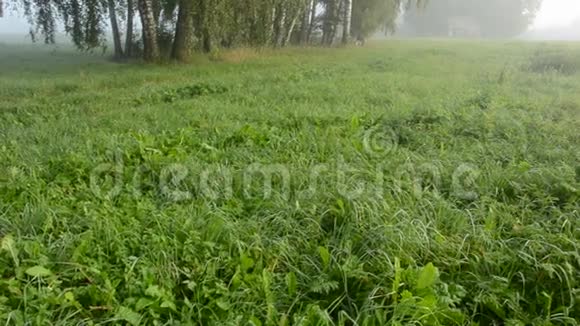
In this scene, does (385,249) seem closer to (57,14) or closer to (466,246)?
(466,246)

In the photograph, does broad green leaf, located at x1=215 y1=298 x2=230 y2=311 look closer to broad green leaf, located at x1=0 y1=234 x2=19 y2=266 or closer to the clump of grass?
broad green leaf, located at x1=0 y1=234 x2=19 y2=266

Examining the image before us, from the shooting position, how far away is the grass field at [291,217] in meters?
2.03

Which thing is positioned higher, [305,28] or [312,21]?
[312,21]

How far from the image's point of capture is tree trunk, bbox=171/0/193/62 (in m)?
12.1

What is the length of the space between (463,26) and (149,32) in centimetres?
4817

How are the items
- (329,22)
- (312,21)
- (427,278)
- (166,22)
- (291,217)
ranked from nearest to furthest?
1. (427,278)
2. (291,217)
3. (166,22)
4. (312,21)
5. (329,22)

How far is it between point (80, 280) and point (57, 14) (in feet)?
42.3

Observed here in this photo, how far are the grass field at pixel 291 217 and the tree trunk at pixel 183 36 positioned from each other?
677 centimetres

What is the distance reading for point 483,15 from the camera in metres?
49.3

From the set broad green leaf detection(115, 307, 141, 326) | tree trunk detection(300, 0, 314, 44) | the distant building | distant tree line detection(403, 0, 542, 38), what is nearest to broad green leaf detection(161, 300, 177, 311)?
broad green leaf detection(115, 307, 141, 326)

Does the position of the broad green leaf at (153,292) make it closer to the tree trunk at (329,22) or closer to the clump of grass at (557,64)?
the clump of grass at (557,64)

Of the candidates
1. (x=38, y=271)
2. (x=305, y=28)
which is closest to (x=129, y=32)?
(x=305, y=28)

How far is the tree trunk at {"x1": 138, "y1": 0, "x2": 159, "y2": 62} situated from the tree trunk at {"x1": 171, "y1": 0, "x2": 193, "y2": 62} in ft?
1.86

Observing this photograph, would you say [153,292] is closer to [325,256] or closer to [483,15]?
[325,256]
